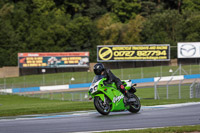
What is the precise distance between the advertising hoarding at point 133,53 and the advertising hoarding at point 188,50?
A: 262cm

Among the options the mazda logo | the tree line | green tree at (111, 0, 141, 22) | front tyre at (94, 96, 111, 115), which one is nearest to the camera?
front tyre at (94, 96, 111, 115)

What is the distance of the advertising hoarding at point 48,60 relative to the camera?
68875 mm

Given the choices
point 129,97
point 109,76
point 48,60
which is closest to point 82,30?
point 48,60

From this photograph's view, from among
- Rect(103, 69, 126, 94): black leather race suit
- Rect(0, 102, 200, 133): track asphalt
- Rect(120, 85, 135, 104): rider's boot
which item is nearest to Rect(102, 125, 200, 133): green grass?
Rect(0, 102, 200, 133): track asphalt

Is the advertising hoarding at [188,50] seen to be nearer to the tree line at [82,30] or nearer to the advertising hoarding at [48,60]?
the tree line at [82,30]

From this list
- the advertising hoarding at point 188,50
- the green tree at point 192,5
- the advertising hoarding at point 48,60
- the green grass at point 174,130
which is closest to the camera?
the green grass at point 174,130

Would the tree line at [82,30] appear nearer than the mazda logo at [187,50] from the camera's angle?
No

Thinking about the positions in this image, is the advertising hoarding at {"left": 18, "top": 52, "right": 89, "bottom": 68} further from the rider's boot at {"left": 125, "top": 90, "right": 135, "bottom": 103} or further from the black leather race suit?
the black leather race suit

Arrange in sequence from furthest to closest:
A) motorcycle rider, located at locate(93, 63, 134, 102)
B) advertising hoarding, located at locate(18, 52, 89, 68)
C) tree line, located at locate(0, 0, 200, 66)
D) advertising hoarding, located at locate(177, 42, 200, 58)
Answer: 1. tree line, located at locate(0, 0, 200, 66)
2. advertising hoarding, located at locate(177, 42, 200, 58)
3. advertising hoarding, located at locate(18, 52, 89, 68)
4. motorcycle rider, located at locate(93, 63, 134, 102)

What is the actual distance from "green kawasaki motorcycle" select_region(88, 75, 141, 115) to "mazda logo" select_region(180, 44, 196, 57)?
5875 cm

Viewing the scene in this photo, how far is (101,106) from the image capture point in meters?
12.4

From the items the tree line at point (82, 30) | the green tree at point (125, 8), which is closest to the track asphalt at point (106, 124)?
the tree line at point (82, 30)

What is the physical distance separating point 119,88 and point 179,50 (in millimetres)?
59146

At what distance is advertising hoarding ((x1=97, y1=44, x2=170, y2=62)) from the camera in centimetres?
6912
